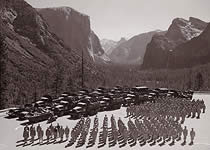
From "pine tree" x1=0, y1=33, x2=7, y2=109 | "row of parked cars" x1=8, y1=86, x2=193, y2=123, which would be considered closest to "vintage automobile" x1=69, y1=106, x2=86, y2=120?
"row of parked cars" x1=8, y1=86, x2=193, y2=123

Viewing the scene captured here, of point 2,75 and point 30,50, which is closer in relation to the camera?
point 2,75

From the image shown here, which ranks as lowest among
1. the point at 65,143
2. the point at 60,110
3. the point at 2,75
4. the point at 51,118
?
the point at 65,143

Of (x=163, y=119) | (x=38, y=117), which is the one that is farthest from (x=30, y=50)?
(x=163, y=119)

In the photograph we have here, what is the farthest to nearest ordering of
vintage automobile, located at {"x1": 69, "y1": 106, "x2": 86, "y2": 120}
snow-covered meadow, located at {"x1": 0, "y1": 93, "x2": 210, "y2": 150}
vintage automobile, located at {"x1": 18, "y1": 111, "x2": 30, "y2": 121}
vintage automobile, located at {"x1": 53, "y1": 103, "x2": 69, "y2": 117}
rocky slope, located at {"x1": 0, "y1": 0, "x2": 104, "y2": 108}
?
1. rocky slope, located at {"x1": 0, "y1": 0, "x2": 104, "y2": 108}
2. vintage automobile, located at {"x1": 53, "y1": 103, "x2": 69, "y2": 117}
3. vintage automobile, located at {"x1": 69, "y1": 106, "x2": 86, "y2": 120}
4. vintage automobile, located at {"x1": 18, "y1": 111, "x2": 30, "y2": 121}
5. snow-covered meadow, located at {"x1": 0, "y1": 93, "x2": 210, "y2": 150}

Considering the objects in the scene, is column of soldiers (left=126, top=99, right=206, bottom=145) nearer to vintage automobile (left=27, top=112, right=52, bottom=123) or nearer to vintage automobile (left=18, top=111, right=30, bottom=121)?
vintage automobile (left=27, top=112, right=52, bottom=123)

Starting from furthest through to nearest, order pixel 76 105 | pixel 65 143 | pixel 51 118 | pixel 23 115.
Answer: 1. pixel 76 105
2. pixel 23 115
3. pixel 51 118
4. pixel 65 143

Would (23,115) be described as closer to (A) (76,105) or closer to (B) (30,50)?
(A) (76,105)

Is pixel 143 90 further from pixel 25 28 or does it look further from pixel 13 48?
pixel 25 28

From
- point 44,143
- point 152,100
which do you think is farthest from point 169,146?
point 152,100
